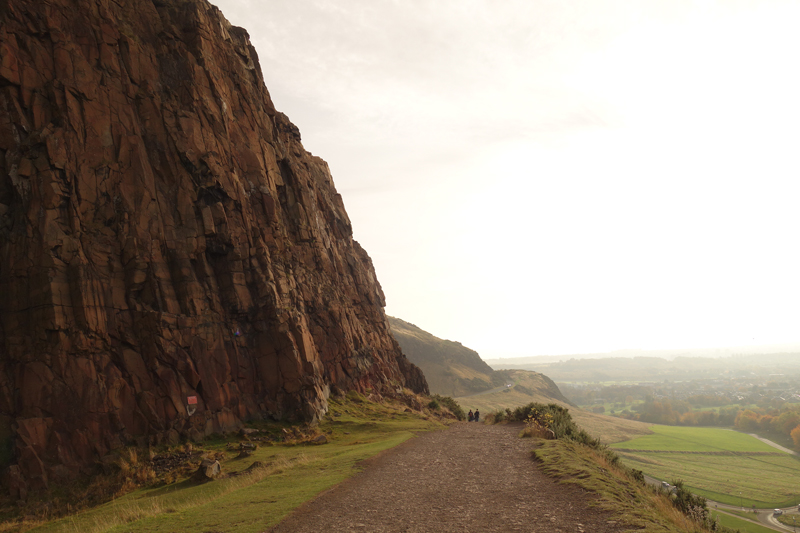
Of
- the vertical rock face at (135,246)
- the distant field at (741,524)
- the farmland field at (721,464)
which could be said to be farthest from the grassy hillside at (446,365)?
the vertical rock face at (135,246)

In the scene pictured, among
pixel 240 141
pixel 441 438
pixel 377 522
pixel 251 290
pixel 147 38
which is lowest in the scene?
pixel 441 438

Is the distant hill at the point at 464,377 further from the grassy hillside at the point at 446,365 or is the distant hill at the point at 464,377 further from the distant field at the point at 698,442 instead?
the distant field at the point at 698,442

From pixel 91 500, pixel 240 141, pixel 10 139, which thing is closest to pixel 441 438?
pixel 91 500

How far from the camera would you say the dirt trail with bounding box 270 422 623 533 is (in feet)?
46.1

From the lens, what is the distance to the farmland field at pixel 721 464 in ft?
225

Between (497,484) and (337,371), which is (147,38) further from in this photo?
(497,484)

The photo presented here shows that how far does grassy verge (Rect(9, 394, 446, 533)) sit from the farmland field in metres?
66.0

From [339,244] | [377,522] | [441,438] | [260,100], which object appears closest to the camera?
[377,522]

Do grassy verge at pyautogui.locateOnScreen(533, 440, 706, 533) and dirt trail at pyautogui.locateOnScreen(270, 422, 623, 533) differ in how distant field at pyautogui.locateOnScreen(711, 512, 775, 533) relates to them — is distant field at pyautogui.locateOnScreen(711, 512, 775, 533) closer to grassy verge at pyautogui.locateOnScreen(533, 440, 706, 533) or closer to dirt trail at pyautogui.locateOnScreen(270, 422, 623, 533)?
grassy verge at pyautogui.locateOnScreen(533, 440, 706, 533)

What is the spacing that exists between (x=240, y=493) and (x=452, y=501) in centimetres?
994

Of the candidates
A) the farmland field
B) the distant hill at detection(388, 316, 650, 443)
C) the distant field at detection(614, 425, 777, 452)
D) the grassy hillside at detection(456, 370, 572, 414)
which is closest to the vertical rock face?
the farmland field

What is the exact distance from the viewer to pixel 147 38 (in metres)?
41.1

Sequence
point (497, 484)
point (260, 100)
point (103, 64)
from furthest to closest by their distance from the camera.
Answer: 1. point (260, 100)
2. point (103, 64)
3. point (497, 484)

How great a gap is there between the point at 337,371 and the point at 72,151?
3181 cm
